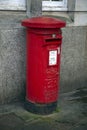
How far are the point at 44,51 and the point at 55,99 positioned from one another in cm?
95

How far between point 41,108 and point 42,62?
0.84 m

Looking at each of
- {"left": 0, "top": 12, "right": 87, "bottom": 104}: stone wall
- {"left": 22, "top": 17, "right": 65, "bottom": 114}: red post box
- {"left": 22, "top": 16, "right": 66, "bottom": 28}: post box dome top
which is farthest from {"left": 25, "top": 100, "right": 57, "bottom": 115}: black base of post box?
{"left": 22, "top": 16, "right": 66, "bottom": 28}: post box dome top

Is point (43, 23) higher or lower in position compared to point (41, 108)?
higher

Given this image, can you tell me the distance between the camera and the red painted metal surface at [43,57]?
5.15 m

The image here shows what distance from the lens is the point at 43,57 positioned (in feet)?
17.2

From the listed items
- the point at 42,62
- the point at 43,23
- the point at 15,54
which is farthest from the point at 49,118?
the point at 43,23

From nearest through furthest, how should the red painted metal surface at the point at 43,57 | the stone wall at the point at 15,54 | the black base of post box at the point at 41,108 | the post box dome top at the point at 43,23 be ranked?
the post box dome top at the point at 43,23, the red painted metal surface at the point at 43,57, the black base of post box at the point at 41,108, the stone wall at the point at 15,54

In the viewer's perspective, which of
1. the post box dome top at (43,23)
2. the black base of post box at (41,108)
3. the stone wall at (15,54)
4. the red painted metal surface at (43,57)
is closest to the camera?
the post box dome top at (43,23)

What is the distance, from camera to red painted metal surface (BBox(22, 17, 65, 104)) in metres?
5.15

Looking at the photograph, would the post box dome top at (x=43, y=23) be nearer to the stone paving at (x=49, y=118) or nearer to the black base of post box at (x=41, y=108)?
the black base of post box at (x=41, y=108)

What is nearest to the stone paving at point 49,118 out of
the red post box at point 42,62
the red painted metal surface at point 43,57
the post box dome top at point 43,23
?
the red post box at point 42,62

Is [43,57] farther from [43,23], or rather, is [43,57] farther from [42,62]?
→ [43,23]

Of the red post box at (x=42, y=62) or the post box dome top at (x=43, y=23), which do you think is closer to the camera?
the post box dome top at (x=43, y=23)

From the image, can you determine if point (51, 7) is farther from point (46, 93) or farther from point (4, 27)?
point (46, 93)
